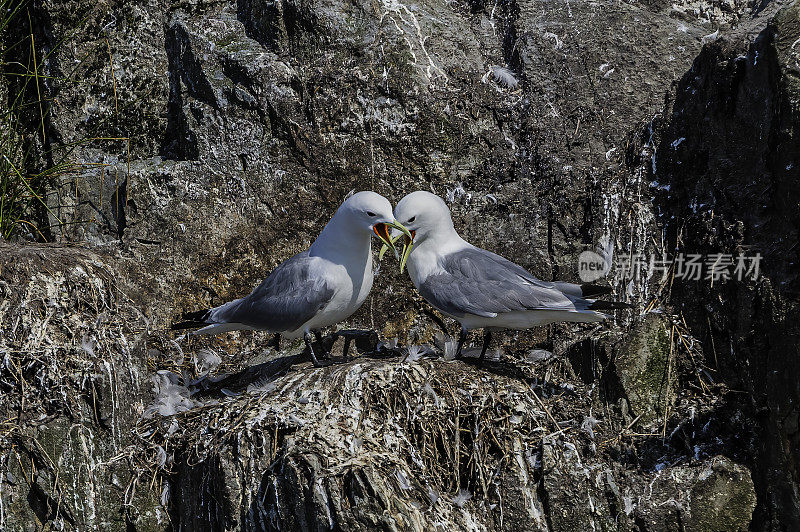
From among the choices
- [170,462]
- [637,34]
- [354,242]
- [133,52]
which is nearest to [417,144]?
[354,242]

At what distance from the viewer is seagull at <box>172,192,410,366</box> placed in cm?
471

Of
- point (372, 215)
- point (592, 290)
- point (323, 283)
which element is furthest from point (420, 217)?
point (592, 290)

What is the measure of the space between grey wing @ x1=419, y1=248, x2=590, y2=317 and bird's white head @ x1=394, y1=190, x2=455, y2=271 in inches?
7.3

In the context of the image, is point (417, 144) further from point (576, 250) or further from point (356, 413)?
point (356, 413)

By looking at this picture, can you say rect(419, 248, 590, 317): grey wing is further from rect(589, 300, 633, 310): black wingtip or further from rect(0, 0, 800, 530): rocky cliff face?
rect(0, 0, 800, 530): rocky cliff face

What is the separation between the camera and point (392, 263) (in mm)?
5770

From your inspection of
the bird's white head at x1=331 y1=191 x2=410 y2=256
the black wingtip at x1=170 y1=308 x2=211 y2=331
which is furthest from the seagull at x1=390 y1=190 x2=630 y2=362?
the black wingtip at x1=170 y1=308 x2=211 y2=331

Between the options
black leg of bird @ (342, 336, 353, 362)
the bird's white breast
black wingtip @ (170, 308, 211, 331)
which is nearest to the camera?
the bird's white breast

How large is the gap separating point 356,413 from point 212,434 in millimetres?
758

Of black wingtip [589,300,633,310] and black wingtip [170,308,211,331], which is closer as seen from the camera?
black wingtip [589,300,633,310]

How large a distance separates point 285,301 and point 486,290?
1.09 m

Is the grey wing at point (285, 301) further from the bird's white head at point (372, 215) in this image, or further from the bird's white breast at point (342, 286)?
the bird's white head at point (372, 215)

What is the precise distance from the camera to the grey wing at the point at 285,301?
15.4ft

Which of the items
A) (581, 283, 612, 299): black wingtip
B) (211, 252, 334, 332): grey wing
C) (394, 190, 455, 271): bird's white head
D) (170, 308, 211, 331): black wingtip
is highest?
(394, 190, 455, 271): bird's white head
